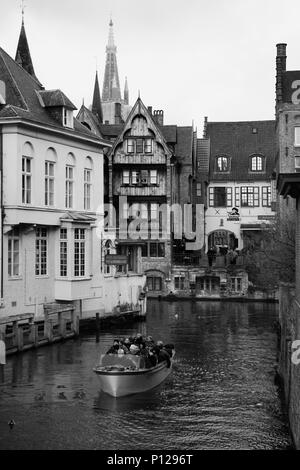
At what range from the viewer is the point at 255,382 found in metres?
29.8

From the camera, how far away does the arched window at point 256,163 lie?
74.9 meters

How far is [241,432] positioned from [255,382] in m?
7.41

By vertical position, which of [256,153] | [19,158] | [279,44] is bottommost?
[19,158]

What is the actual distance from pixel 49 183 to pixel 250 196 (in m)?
36.2

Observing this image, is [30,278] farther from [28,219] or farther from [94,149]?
[94,149]

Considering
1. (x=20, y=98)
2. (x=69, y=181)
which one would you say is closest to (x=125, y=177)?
(x=69, y=181)

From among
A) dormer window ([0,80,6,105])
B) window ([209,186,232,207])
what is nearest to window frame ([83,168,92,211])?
dormer window ([0,80,6,105])

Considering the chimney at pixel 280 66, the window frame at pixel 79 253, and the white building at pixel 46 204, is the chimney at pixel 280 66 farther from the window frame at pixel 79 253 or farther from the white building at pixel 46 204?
the window frame at pixel 79 253

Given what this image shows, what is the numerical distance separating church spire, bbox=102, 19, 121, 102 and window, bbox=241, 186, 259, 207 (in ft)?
315

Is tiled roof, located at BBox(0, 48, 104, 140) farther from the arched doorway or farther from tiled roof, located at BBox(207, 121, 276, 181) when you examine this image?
the arched doorway

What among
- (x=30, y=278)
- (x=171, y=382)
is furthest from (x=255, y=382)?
(x=30, y=278)

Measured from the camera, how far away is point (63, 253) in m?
42.6

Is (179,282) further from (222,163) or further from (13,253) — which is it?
(13,253)

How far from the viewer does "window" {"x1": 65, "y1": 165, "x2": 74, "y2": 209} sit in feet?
144
